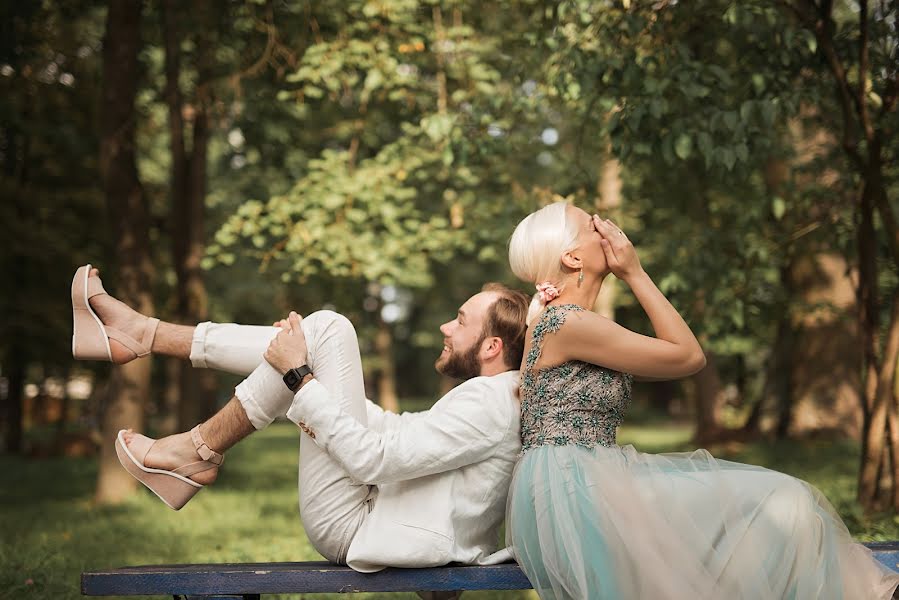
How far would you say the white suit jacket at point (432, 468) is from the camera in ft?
11.2

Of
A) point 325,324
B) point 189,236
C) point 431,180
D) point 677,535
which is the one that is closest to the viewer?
point 677,535

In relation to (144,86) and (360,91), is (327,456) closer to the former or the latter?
(360,91)

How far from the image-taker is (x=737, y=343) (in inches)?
564

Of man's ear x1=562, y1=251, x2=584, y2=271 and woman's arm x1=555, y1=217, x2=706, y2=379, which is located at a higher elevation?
man's ear x1=562, y1=251, x2=584, y2=271

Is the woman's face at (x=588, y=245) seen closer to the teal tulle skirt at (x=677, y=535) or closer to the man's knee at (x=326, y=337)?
the teal tulle skirt at (x=677, y=535)

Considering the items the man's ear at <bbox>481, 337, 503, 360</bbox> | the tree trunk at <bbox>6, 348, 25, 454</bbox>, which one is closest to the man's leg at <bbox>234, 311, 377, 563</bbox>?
the man's ear at <bbox>481, 337, 503, 360</bbox>

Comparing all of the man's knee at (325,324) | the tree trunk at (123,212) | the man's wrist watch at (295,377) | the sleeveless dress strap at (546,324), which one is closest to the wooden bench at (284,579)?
the man's wrist watch at (295,377)

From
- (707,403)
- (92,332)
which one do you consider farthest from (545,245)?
(707,403)

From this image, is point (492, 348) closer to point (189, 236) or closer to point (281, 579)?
point (281, 579)

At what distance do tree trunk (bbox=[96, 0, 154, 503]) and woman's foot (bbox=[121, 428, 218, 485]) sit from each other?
6.09 m

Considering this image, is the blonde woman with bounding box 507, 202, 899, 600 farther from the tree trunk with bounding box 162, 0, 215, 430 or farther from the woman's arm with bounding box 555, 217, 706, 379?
the tree trunk with bounding box 162, 0, 215, 430

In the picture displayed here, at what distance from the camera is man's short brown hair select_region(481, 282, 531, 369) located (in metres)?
3.81

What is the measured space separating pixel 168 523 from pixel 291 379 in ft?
18.6

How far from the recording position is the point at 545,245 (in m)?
3.66
